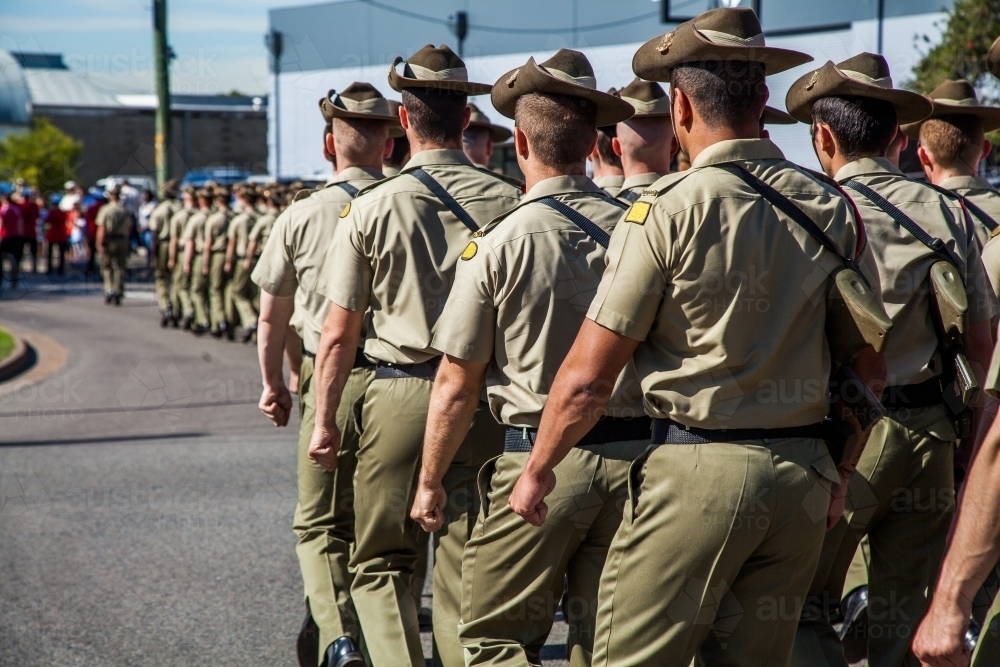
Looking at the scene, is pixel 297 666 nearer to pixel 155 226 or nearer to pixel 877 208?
pixel 877 208

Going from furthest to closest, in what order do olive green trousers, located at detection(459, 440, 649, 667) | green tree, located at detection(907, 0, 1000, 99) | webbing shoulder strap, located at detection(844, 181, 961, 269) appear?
green tree, located at detection(907, 0, 1000, 99) < webbing shoulder strap, located at detection(844, 181, 961, 269) < olive green trousers, located at detection(459, 440, 649, 667)

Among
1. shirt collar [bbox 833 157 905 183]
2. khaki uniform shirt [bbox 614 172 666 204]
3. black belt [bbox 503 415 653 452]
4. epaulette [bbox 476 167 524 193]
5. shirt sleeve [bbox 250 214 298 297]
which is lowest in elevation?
black belt [bbox 503 415 653 452]

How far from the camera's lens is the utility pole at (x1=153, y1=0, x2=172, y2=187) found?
755 inches

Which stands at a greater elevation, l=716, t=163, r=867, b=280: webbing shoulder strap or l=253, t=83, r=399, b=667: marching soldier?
l=716, t=163, r=867, b=280: webbing shoulder strap

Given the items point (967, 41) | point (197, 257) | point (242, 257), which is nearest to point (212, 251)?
point (197, 257)

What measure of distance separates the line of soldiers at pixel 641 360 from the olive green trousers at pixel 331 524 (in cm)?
1

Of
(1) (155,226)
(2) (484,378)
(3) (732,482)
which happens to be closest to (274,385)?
(2) (484,378)

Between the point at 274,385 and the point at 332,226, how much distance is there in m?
0.73

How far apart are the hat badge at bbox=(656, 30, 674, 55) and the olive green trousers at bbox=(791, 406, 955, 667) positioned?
167 cm

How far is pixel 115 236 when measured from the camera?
19.8m

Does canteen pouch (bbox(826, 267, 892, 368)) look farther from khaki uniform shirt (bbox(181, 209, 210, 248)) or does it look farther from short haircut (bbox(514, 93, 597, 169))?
khaki uniform shirt (bbox(181, 209, 210, 248))

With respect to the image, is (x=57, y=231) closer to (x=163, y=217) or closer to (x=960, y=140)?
(x=163, y=217)

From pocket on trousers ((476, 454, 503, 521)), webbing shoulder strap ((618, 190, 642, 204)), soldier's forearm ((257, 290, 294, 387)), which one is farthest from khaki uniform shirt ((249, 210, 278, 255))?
pocket on trousers ((476, 454, 503, 521))

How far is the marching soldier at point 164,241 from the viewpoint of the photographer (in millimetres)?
18062
